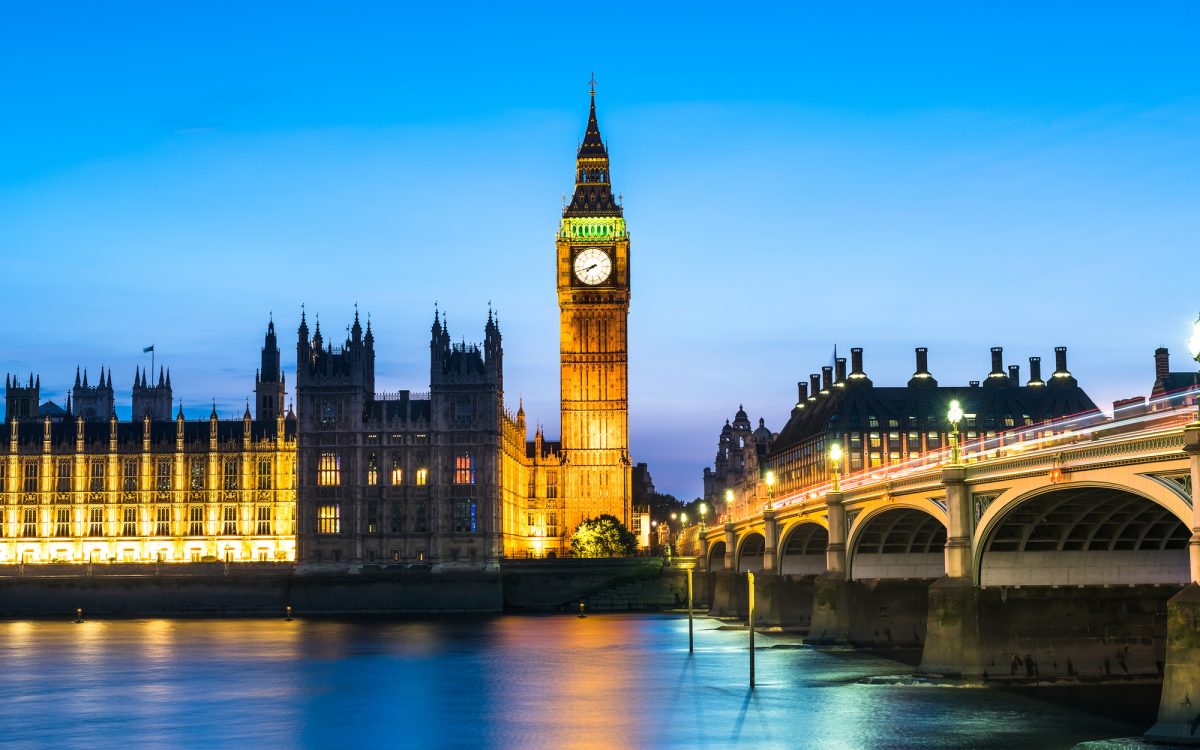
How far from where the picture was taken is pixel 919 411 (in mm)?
166750

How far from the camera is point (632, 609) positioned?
13012 cm

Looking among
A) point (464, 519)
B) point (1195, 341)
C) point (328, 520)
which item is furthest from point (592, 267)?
point (1195, 341)

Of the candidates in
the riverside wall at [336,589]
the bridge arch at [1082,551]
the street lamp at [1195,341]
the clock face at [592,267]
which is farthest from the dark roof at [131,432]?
the street lamp at [1195,341]

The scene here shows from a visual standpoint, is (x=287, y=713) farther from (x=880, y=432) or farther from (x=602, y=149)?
(x=602, y=149)

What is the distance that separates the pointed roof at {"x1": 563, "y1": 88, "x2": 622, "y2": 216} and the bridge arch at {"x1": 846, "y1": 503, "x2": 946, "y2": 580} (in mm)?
102033

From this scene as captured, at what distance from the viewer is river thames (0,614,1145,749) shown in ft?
147

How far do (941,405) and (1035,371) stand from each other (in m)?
10.9

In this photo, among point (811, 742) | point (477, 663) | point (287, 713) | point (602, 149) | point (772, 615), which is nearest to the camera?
point (811, 742)

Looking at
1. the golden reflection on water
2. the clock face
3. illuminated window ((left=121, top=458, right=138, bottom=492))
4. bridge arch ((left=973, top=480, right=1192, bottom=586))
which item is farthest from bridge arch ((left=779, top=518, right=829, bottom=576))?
illuminated window ((left=121, top=458, right=138, bottom=492))

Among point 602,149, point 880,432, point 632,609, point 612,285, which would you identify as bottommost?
point 632,609

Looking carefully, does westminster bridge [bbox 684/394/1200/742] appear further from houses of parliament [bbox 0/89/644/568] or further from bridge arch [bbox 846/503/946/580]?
houses of parliament [bbox 0/89/644/568]

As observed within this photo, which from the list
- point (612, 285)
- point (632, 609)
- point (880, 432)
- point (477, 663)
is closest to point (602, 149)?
point (612, 285)

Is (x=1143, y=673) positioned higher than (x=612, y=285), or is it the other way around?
(x=612, y=285)

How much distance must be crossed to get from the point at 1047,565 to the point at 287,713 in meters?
27.6
